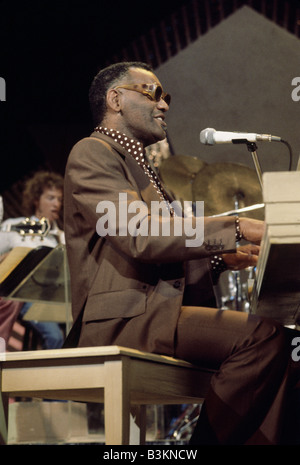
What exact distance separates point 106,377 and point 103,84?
48.3 inches

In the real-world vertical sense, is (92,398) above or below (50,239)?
below

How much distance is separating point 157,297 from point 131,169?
0.49 meters

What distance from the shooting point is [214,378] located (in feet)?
5.85

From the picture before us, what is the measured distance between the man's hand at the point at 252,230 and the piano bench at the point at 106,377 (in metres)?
0.45

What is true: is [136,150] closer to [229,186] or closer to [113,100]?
[113,100]

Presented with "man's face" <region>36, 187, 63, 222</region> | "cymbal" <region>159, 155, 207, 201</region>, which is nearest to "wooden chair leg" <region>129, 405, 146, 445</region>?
"cymbal" <region>159, 155, 207, 201</region>

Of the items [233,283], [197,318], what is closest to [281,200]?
[197,318]

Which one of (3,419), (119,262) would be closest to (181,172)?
(119,262)

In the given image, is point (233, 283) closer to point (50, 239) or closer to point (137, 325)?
point (50, 239)

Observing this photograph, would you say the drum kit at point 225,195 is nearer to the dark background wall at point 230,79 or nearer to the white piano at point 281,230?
the dark background wall at point 230,79

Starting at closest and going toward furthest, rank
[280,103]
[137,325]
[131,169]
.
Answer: [137,325] < [131,169] < [280,103]

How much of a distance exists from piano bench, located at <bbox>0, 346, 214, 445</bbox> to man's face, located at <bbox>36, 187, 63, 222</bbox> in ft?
11.5

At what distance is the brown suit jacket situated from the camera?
1.79 metres

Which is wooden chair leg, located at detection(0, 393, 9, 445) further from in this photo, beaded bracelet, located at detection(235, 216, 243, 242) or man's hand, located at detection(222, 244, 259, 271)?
man's hand, located at detection(222, 244, 259, 271)
